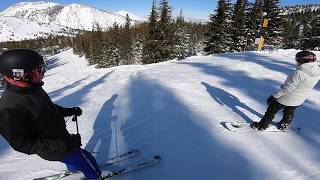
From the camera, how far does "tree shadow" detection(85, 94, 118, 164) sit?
248 inches

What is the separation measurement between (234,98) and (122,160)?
541cm

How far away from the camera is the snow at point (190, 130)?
5.55 meters

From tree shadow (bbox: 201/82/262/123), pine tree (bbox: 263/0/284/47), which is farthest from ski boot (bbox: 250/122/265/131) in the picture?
pine tree (bbox: 263/0/284/47)

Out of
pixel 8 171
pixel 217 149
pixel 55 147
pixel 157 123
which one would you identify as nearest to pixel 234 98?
pixel 157 123

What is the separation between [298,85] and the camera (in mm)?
6242

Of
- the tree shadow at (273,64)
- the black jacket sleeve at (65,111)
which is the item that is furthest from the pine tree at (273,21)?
the black jacket sleeve at (65,111)

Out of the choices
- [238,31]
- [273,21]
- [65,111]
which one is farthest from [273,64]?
[238,31]

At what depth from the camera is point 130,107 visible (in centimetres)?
938

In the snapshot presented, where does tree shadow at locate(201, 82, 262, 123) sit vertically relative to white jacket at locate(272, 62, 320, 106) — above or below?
below

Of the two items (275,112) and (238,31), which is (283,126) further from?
(238,31)

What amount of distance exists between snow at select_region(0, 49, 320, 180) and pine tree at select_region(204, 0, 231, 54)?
29.5 m

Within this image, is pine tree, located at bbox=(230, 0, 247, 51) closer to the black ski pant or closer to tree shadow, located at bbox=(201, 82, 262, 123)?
tree shadow, located at bbox=(201, 82, 262, 123)

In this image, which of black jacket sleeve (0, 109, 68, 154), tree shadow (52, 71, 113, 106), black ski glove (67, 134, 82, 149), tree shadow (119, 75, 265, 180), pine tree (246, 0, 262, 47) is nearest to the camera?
black jacket sleeve (0, 109, 68, 154)

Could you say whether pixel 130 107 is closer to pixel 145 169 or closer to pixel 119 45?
pixel 145 169
